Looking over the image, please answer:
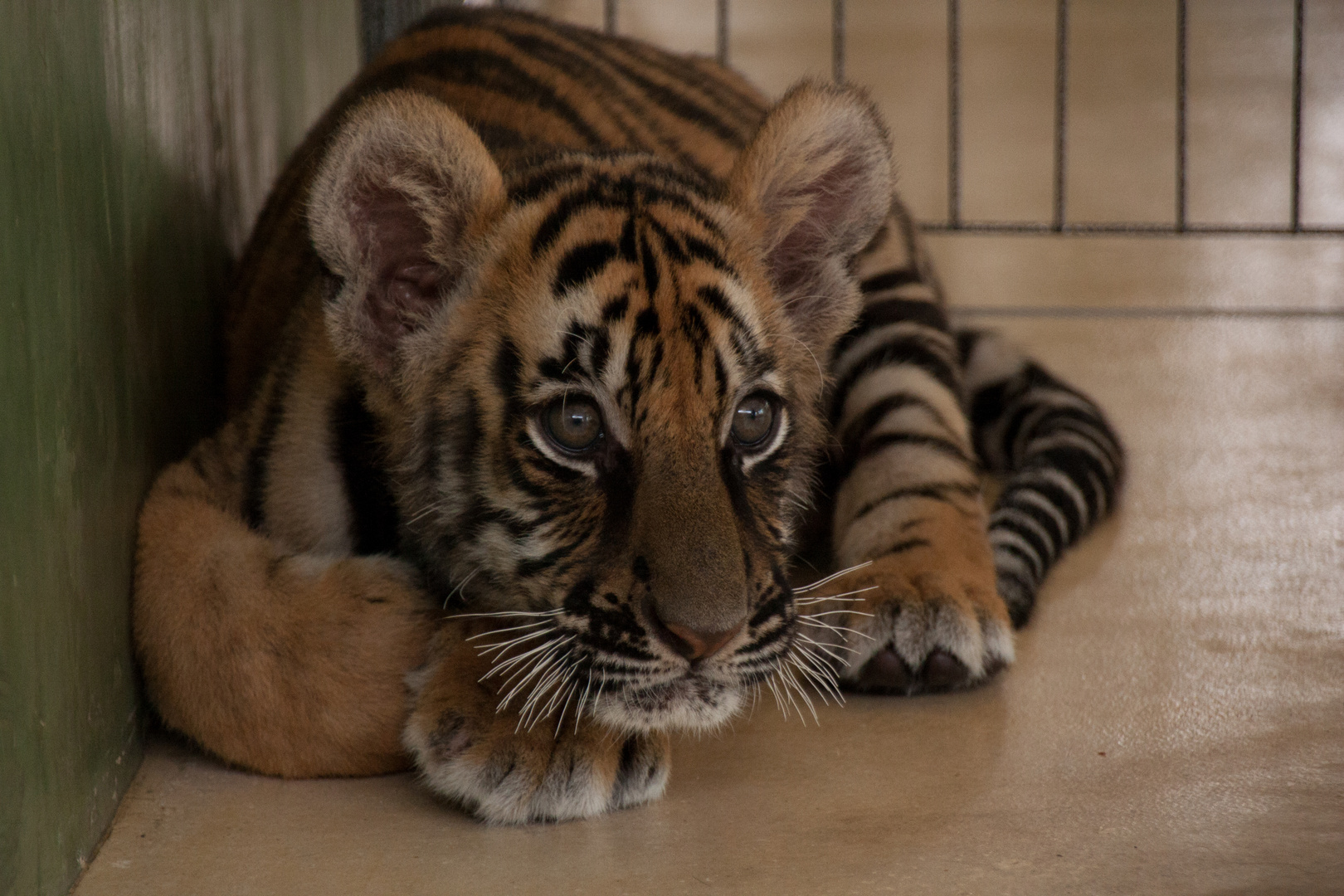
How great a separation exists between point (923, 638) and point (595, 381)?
30.3 inches

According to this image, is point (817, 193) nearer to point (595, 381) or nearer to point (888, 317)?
point (595, 381)

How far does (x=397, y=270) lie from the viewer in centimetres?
205

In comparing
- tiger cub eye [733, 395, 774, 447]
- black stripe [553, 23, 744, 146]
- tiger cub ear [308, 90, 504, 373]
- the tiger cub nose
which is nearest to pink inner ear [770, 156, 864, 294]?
tiger cub eye [733, 395, 774, 447]

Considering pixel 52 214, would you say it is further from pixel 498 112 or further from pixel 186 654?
pixel 498 112

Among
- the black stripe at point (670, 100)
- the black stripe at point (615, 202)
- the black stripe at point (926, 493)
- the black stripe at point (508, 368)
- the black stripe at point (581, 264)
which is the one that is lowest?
the black stripe at point (926, 493)

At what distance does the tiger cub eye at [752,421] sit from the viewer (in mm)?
1922

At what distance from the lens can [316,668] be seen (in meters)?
1.96

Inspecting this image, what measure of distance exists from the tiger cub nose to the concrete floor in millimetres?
258

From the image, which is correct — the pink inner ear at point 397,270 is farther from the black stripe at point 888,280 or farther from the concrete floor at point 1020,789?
the black stripe at point 888,280

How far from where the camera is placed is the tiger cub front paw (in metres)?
1.84

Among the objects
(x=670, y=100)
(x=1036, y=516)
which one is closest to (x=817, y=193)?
(x=1036, y=516)

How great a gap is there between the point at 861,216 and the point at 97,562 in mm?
1219

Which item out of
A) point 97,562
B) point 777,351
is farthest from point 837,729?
point 97,562

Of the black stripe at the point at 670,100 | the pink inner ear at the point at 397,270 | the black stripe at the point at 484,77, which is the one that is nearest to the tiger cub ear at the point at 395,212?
the pink inner ear at the point at 397,270
